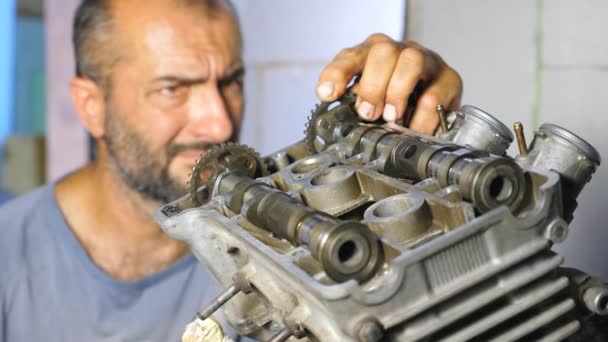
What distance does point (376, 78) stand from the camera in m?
1.06

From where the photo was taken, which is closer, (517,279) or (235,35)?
(517,279)

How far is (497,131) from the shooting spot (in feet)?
2.77

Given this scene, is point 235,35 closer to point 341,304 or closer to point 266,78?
point 266,78

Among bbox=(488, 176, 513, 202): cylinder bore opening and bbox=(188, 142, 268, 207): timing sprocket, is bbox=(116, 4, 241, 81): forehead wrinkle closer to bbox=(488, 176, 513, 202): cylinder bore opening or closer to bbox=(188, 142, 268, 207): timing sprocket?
bbox=(188, 142, 268, 207): timing sprocket

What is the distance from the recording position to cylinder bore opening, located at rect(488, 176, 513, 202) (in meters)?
0.65

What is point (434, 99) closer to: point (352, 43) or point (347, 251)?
point (347, 251)

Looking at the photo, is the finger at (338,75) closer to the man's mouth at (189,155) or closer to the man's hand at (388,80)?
the man's hand at (388,80)

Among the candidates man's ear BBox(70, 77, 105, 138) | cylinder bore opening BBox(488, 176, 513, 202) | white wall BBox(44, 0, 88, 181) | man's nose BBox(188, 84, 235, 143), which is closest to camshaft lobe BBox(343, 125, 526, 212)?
cylinder bore opening BBox(488, 176, 513, 202)

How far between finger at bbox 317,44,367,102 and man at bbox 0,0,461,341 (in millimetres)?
961

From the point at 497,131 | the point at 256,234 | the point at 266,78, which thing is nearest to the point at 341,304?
the point at 256,234

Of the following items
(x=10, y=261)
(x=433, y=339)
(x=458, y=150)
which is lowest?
(x=10, y=261)

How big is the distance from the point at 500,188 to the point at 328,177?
280 millimetres

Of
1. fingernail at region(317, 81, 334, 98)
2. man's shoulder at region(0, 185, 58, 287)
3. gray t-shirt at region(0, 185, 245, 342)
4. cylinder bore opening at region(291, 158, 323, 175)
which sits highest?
fingernail at region(317, 81, 334, 98)

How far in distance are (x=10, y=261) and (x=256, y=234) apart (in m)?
1.52
